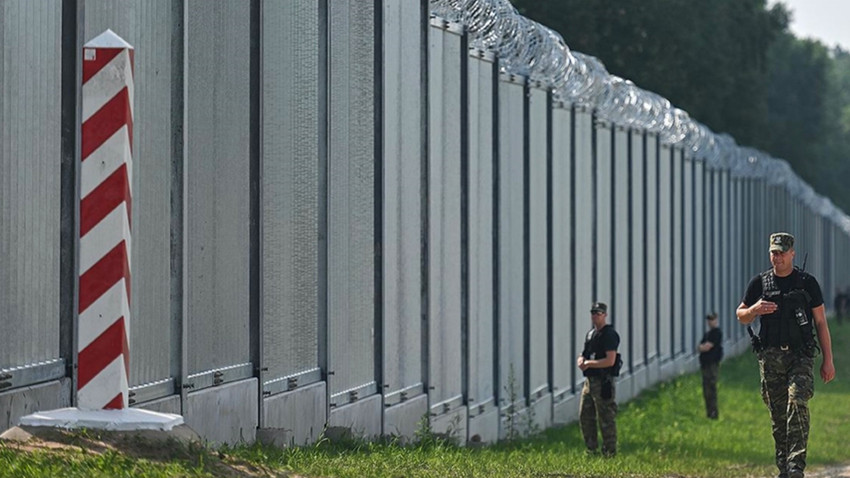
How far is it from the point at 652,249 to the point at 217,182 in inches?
861

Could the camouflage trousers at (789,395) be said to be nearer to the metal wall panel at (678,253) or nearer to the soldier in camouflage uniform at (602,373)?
the soldier in camouflage uniform at (602,373)

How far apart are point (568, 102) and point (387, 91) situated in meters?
9.40

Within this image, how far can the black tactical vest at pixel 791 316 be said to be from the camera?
13680mm

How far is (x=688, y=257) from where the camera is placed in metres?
39.1

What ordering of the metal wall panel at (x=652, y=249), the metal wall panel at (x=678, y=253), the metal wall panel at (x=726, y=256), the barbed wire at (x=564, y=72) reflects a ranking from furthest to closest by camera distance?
the metal wall panel at (x=726, y=256) → the metal wall panel at (x=678, y=253) → the metal wall panel at (x=652, y=249) → the barbed wire at (x=564, y=72)

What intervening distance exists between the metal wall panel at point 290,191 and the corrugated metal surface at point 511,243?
6.80 m

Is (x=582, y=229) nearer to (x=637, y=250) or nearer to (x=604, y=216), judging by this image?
(x=604, y=216)

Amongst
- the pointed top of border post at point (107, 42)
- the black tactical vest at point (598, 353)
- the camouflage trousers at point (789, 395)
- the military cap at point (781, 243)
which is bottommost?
the black tactical vest at point (598, 353)

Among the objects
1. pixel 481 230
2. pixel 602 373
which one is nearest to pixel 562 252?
pixel 481 230

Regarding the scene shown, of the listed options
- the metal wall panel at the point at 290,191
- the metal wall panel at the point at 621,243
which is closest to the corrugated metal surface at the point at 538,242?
the metal wall panel at the point at 621,243

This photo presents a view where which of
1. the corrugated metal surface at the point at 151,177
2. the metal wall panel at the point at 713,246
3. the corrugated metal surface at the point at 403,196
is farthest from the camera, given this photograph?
the metal wall panel at the point at 713,246

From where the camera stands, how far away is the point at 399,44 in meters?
17.4

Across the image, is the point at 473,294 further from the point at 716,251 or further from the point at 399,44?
the point at 716,251

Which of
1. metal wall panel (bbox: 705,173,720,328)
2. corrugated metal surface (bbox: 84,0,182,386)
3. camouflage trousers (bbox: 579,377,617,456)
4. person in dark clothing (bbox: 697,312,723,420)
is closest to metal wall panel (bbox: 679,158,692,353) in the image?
metal wall panel (bbox: 705,173,720,328)
